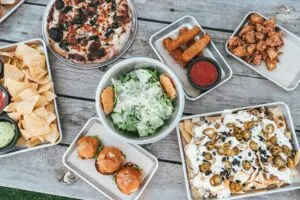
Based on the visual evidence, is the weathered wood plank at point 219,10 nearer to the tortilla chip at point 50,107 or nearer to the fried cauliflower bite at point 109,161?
the tortilla chip at point 50,107

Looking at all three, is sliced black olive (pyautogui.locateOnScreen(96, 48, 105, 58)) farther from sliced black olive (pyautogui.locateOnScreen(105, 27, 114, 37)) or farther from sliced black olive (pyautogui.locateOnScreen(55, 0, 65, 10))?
sliced black olive (pyautogui.locateOnScreen(55, 0, 65, 10))

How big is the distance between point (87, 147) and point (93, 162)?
0.10 metres

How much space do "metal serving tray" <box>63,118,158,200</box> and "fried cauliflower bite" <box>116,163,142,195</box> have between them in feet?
0.19

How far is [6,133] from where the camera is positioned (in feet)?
5.59

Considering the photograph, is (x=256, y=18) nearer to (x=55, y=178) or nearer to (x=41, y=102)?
(x=41, y=102)

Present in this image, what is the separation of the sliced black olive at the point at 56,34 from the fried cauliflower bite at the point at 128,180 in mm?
559

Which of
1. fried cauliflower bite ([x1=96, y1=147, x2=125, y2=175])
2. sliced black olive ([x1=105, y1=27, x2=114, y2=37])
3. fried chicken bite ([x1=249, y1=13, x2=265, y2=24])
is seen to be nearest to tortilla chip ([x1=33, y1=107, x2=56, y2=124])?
Result: fried cauliflower bite ([x1=96, y1=147, x2=125, y2=175])

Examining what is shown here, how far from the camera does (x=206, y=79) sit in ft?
5.69

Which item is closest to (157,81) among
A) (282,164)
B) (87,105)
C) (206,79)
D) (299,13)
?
(206,79)

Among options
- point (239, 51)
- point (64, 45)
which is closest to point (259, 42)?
point (239, 51)

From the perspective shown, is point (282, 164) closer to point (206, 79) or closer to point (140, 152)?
point (206, 79)

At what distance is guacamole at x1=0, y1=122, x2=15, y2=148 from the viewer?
1.70 metres

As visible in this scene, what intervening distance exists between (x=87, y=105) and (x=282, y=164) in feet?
2.50

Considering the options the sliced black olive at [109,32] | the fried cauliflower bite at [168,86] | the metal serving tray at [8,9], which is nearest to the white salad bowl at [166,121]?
the fried cauliflower bite at [168,86]
